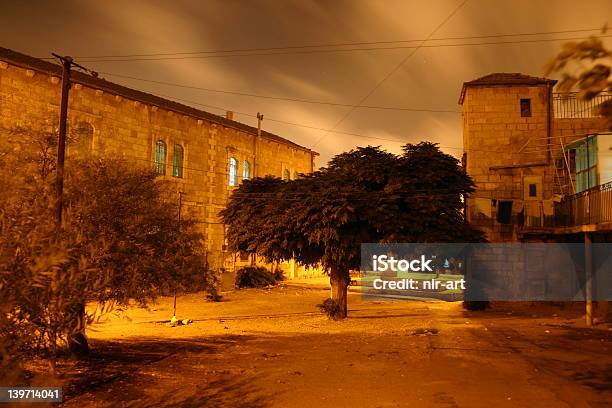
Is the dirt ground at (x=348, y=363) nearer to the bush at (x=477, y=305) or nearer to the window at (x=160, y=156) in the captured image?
the bush at (x=477, y=305)

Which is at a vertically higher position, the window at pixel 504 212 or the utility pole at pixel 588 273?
the window at pixel 504 212

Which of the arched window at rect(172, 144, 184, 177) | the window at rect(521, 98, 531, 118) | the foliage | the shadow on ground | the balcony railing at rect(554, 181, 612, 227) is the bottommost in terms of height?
the shadow on ground

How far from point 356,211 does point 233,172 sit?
22.1m

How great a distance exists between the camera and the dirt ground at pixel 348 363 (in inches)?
367

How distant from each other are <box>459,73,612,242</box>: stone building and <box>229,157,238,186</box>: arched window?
1793 cm

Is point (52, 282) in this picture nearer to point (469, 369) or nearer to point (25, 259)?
point (25, 259)

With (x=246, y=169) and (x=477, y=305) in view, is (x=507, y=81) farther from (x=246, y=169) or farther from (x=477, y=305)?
(x=246, y=169)

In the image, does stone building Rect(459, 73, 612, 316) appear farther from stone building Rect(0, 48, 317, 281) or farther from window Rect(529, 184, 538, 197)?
stone building Rect(0, 48, 317, 281)

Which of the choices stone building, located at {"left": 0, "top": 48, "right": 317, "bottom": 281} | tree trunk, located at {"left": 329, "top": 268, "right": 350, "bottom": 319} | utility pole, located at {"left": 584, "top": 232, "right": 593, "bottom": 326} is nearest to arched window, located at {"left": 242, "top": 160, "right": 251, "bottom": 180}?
stone building, located at {"left": 0, "top": 48, "right": 317, "bottom": 281}

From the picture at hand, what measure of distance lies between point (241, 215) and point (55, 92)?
12.7 meters

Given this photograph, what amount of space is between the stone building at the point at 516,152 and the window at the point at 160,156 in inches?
724

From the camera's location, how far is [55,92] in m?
26.5

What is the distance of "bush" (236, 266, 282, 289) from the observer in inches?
1422

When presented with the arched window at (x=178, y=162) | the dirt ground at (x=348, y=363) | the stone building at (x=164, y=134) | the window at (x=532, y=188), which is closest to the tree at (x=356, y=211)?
the dirt ground at (x=348, y=363)
